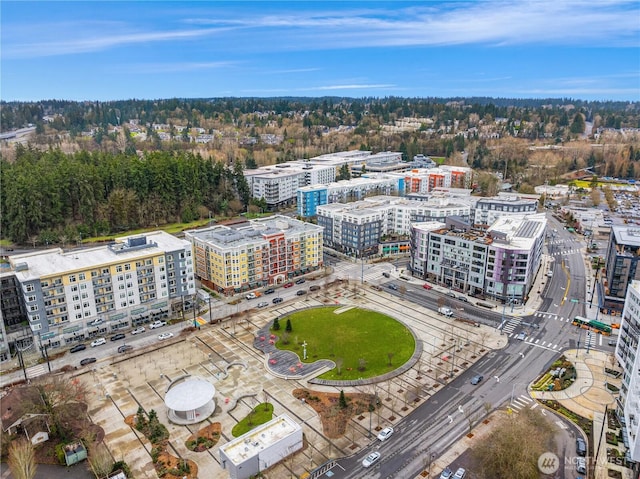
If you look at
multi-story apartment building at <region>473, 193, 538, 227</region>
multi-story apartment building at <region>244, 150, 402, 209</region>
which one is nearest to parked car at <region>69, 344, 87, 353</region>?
multi-story apartment building at <region>244, 150, 402, 209</region>

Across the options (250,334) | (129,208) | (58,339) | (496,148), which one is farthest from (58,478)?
(496,148)

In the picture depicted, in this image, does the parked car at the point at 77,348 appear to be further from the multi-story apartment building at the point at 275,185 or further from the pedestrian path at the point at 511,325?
the multi-story apartment building at the point at 275,185

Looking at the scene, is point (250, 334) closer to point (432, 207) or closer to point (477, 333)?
point (477, 333)

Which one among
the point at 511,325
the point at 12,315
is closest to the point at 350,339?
the point at 511,325

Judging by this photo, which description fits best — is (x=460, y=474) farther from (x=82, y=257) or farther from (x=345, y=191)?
(x=345, y=191)
